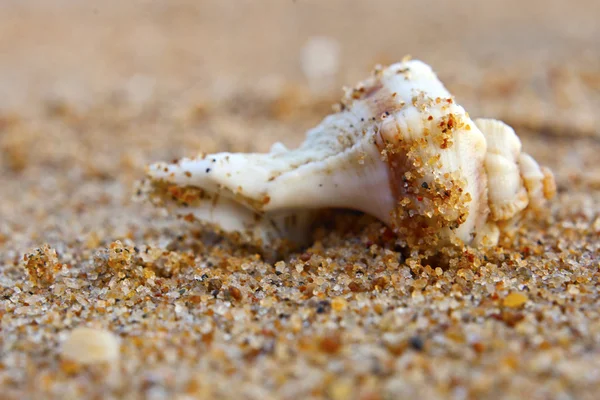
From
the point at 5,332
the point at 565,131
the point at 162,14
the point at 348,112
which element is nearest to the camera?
the point at 5,332

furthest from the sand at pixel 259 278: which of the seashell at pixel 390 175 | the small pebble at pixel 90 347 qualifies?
the seashell at pixel 390 175

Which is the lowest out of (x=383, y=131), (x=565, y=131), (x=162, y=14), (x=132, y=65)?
(x=383, y=131)

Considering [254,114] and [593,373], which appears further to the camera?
[254,114]

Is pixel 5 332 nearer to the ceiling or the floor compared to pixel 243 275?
nearer to the floor

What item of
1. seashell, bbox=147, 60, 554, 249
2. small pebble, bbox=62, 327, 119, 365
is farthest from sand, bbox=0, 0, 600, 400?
seashell, bbox=147, 60, 554, 249

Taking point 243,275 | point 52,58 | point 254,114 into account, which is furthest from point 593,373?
point 52,58

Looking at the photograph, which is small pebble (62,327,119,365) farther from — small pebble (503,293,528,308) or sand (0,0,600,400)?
small pebble (503,293,528,308)

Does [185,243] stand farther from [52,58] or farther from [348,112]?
[52,58]

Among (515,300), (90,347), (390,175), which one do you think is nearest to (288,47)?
(390,175)
